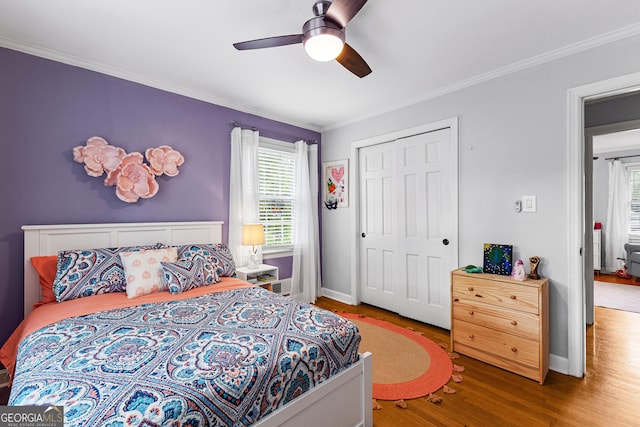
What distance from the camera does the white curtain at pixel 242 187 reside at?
3.44 meters

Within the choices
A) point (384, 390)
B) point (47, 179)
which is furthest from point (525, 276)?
point (47, 179)

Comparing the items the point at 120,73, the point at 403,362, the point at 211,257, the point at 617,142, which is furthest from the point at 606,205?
the point at 120,73

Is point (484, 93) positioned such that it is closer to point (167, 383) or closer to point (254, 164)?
point (254, 164)

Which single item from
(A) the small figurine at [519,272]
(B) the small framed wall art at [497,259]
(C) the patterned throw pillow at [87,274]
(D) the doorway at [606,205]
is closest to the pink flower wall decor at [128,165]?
(C) the patterned throw pillow at [87,274]

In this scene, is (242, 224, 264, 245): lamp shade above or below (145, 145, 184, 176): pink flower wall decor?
below

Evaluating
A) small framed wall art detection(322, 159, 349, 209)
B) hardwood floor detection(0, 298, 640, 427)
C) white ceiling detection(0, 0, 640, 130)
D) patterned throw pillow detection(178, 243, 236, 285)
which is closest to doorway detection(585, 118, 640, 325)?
hardwood floor detection(0, 298, 640, 427)

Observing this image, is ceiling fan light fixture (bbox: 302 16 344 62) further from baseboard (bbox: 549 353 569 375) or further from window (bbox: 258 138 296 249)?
baseboard (bbox: 549 353 569 375)

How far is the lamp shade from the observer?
329cm

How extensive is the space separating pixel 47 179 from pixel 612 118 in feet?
17.0

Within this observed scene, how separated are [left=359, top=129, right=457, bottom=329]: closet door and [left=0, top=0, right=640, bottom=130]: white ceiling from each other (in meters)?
0.76

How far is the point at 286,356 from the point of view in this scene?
1340 millimetres

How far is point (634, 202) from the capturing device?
576 cm

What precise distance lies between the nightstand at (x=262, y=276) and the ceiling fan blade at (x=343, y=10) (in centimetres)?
249

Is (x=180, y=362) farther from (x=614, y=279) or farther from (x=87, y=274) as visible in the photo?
(x=614, y=279)
